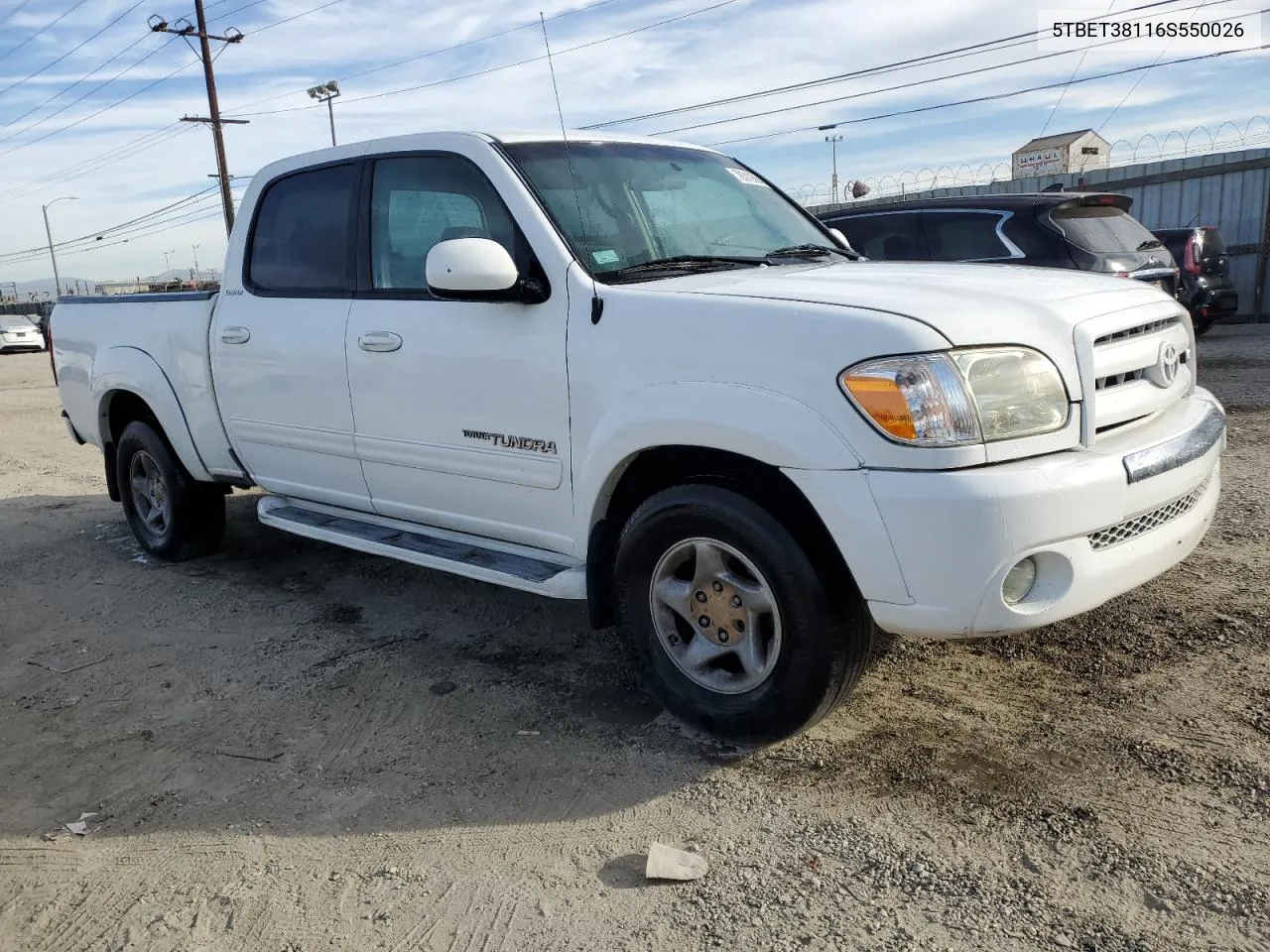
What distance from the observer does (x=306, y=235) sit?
185 inches

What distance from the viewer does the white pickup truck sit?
9.11ft

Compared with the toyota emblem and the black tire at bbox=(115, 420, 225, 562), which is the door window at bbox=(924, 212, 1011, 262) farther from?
the black tire at bbox=(115, 420, 225, 562)

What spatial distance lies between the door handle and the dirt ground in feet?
4.23

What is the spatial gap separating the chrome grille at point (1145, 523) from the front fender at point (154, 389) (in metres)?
4.41

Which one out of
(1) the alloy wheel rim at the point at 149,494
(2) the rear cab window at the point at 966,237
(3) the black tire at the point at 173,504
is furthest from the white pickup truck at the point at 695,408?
(2) the rear cab window at the point at 966,237

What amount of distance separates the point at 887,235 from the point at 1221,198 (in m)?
10.8

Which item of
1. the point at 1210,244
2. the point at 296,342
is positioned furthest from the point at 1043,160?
the point at 296,342

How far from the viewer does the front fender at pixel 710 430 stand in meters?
2.85

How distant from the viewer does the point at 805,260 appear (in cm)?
412

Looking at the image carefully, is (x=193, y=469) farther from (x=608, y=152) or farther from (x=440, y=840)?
(x=440, y=840)

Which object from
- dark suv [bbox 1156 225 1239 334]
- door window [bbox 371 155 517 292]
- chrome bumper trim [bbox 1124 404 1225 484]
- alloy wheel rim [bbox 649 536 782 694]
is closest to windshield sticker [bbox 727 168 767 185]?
door window [bbox 371 155 517 292]

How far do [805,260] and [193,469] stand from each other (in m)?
3.46

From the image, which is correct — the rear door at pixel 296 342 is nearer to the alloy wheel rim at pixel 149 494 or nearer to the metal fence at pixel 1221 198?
the alloy wheel rim at pixel 149 494

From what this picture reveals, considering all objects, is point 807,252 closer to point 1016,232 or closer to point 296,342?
point 296,342
